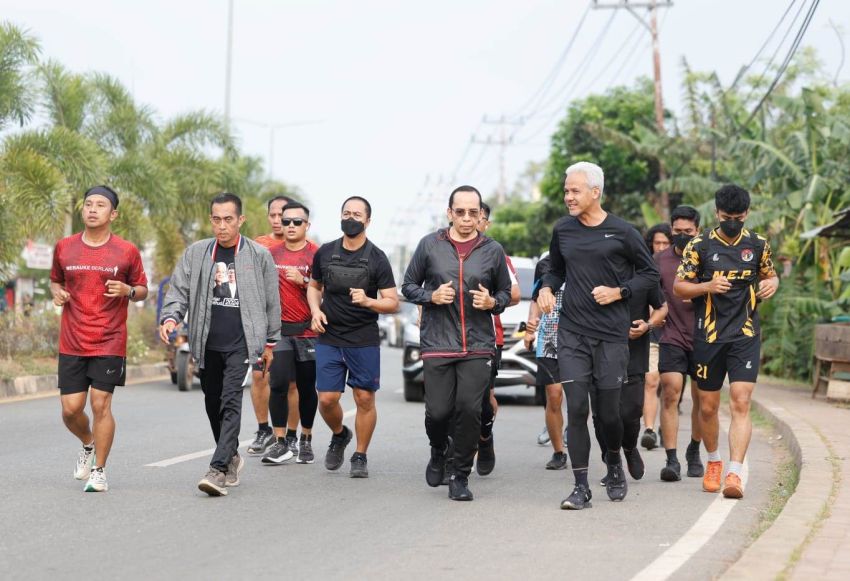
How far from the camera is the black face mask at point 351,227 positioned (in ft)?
31.9

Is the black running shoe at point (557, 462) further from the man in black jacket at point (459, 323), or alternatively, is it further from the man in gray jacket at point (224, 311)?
the man in gray jacket at point (224, 311)

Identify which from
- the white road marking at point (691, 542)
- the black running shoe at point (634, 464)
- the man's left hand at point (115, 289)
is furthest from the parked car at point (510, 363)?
the man's left hand at point (115, 289)

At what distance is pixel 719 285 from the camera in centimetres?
891

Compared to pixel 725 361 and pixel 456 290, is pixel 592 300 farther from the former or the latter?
→ pixel 725 361

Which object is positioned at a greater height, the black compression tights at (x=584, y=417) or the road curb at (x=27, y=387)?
the black compression tights at (x=584, y=417)

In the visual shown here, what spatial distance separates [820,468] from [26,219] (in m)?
15.3

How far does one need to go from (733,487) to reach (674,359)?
6.50 feet

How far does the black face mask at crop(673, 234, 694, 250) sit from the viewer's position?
431 inches

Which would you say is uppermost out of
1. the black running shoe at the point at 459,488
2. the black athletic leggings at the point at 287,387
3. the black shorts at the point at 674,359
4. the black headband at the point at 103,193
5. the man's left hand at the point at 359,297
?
the black headband at the point at 103,193

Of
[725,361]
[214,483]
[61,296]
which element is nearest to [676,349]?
[725,361]

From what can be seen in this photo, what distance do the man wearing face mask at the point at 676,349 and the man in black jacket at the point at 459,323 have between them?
209 centimetres

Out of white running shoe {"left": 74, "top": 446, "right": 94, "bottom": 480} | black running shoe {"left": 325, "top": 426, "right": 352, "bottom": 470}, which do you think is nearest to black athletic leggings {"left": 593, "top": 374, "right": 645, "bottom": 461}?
black running shoe {"left": 325, "top": 426, "right": 352, "bottom": 470}

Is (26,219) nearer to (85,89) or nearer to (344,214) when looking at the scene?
(85,89)

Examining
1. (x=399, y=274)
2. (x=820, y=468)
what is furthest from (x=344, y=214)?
(x=399, y=274)
